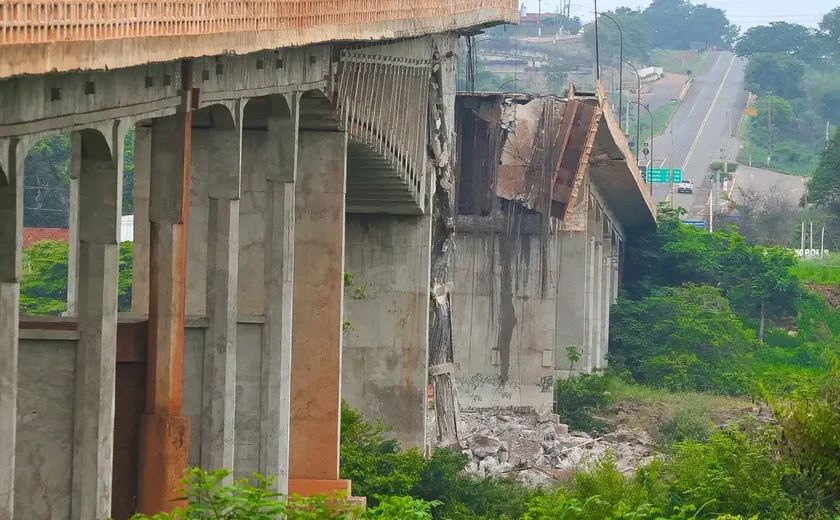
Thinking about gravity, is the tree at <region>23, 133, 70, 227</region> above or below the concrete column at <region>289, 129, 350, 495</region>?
above

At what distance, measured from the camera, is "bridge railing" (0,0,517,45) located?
11.5 metres

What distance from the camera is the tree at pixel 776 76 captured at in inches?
6122

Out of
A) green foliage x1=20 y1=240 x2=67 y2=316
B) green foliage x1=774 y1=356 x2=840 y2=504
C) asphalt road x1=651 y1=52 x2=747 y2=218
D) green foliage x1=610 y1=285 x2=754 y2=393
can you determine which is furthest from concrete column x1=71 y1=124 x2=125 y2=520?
asphalt road x1=651 y1=52 x2=747 y2=218

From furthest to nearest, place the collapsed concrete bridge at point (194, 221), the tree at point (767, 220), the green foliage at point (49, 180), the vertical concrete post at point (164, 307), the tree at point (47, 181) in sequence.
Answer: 1. the tree at point (767, 220)
2. the tree at point (47, 181)
3. the green foliage at point (49, 180)
4. the vertical concrete post at point (164, 307)
5. the collapsed concrete bridge at point (194, 221)

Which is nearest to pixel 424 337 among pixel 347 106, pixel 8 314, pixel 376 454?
pixel 376 454

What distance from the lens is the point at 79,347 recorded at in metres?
16.0

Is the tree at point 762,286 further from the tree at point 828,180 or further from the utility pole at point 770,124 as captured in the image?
the utility pole at point 770,124

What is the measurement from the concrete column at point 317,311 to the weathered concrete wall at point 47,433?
9835 millimetres

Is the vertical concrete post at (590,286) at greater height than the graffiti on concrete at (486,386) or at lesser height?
greater

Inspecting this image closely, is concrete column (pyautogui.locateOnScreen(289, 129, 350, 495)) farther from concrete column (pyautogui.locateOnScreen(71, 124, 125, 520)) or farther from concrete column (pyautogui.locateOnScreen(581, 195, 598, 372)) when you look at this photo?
concrete column (pyautogui.locateOnScreen(581, 195, 598, 372))

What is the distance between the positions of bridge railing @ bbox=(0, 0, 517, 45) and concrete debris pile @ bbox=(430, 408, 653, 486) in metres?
14.6

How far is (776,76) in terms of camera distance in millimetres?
155500

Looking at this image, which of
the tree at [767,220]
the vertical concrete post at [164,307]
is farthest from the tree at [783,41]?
the vertical concrete post at [164,307]

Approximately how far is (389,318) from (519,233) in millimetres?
14029
